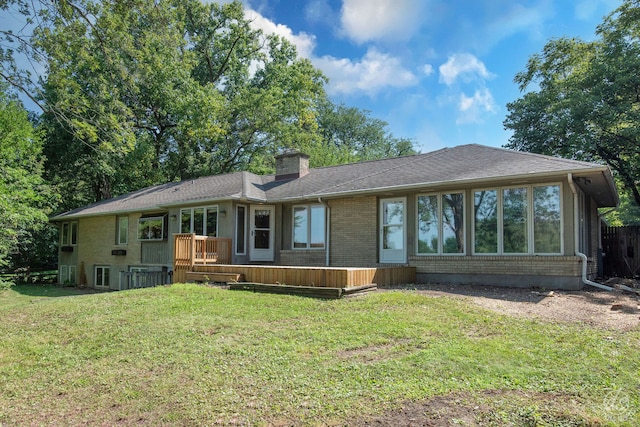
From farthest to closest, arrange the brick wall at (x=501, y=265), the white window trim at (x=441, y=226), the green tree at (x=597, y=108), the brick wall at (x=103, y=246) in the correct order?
the brick wall at (x=103, y=246), the green tree at (x=597, y=108), the white window trim at (x=441, y=226), the brick wall at (x=501, y=265)

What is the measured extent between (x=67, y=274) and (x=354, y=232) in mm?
17548

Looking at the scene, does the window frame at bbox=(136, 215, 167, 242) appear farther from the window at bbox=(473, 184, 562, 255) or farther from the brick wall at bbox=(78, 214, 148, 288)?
the window at bbox=(473, 184, 562, 255)

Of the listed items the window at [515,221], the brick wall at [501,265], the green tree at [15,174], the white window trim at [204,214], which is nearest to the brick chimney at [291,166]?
the white window trim at [204,214]

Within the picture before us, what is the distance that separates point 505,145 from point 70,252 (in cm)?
2397

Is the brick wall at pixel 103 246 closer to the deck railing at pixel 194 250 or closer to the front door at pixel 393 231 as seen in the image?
the deck railing at pixel 194 250

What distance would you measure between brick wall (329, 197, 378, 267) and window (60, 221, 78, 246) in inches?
626

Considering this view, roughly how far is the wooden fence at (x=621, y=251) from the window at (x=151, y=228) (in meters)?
17.5

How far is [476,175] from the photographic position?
10.8 metres

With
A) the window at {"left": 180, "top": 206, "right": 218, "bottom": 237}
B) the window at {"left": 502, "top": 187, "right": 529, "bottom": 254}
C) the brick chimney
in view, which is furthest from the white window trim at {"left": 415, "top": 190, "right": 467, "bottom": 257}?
the window at {"left": 180, "top": 206, "right": 218, "bottom": 237}

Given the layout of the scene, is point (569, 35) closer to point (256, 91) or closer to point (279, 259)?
point (256, 91)

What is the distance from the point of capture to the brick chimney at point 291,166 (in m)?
18.3

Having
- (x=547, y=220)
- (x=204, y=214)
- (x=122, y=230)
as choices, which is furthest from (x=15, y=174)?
(x=547, y=220)

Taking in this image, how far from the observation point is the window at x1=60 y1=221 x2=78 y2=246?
22547 mm

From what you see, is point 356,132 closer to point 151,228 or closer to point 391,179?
point 151,228
